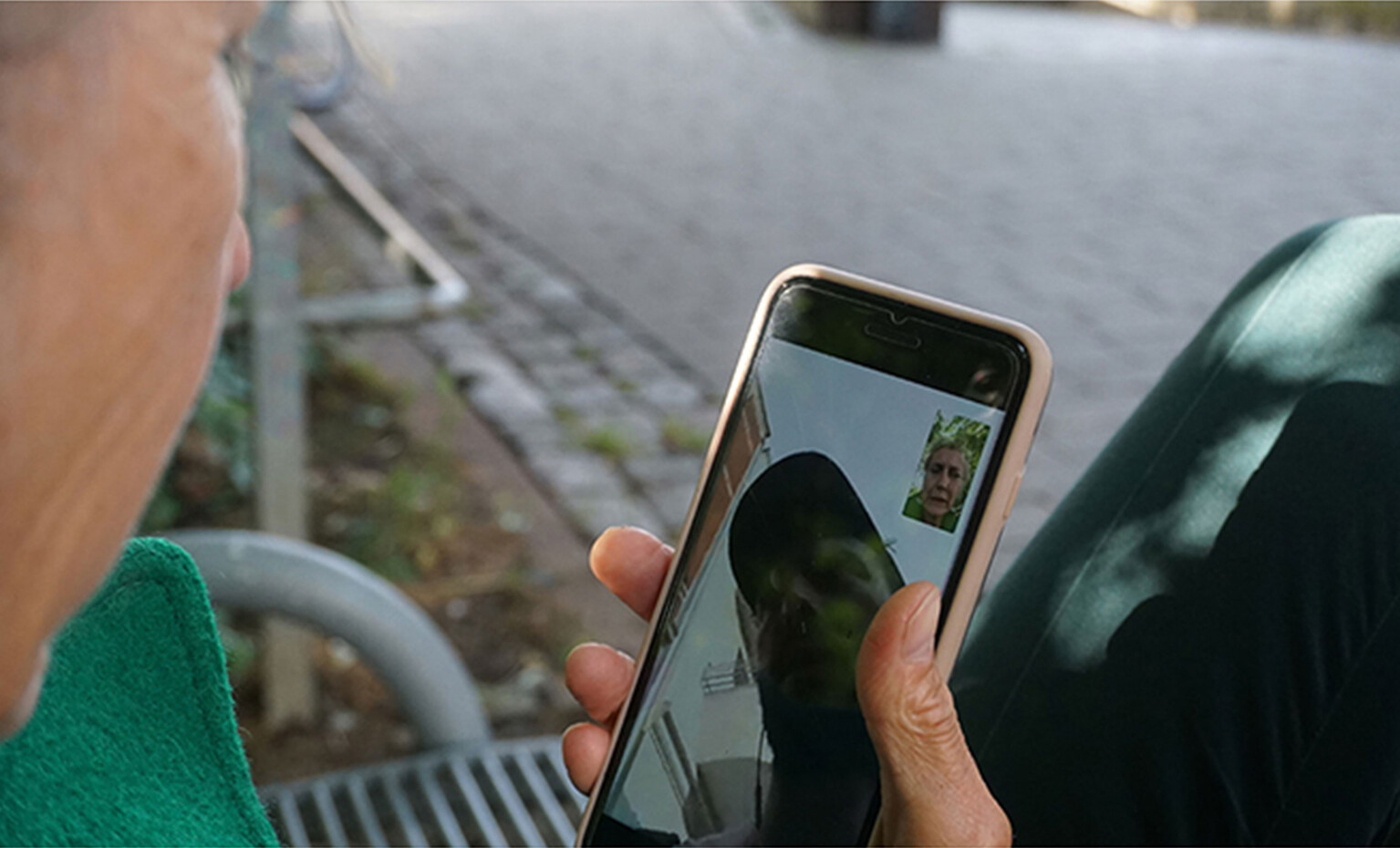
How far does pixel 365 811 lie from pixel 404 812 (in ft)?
0.17

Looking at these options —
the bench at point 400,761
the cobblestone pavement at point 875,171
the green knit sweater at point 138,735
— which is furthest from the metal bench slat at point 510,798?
the cobblestone pavement at point 875,171

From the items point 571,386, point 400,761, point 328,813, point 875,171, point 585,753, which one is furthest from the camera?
point 875,171

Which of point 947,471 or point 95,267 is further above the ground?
point 95,267

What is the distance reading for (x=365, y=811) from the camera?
6.12 feet

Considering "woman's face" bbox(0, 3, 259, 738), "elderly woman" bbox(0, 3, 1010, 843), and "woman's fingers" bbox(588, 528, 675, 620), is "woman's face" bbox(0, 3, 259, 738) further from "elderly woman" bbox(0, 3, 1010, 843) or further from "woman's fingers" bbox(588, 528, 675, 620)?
"woman's fingers" bbox(588, 528, 675, 620)

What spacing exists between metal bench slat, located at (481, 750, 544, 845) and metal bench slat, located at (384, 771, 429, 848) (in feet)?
0.38

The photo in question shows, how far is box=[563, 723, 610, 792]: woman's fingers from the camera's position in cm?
114

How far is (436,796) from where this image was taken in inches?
75.8

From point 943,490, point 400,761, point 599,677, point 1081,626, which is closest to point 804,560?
point 943,490

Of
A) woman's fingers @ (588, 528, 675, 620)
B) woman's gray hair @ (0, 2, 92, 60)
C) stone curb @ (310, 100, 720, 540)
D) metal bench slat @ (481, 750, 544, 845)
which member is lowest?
stone curb @ (310, 100, 720, 540)

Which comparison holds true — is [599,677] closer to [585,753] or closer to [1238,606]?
[585,753]

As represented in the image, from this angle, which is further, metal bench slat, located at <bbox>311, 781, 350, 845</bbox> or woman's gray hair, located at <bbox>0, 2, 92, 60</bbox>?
metal bench slat, located at <bbox>311, 781, 350, 845</bbox>

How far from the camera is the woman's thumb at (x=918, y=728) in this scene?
35.9 inches

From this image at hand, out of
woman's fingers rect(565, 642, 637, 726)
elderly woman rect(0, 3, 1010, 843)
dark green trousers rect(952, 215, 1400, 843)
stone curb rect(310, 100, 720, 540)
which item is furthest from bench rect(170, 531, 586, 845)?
stone curb rect(310, 100, 720, 540)
